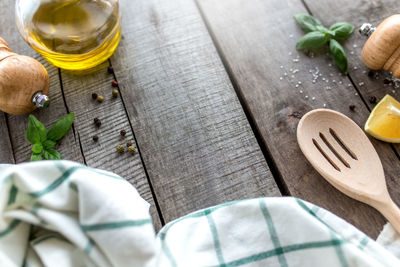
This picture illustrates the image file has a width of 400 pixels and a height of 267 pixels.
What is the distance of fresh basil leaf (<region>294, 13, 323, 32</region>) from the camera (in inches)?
32.9

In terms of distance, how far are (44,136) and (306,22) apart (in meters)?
0.60

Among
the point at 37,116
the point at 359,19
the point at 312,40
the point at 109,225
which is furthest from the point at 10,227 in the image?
the point at 359,19

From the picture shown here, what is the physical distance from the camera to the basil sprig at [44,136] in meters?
0.75

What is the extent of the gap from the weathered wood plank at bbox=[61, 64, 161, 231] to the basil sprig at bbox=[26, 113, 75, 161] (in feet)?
0.09

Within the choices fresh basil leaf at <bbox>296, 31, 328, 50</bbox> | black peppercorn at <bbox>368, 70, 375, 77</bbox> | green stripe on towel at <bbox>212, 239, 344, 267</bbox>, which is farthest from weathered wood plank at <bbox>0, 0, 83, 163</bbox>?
black peppercorn at <bbox>368, 70, 375, 77</bbox>

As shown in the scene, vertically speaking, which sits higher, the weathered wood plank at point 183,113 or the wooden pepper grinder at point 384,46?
the wooden pepper grinder at point 384,46

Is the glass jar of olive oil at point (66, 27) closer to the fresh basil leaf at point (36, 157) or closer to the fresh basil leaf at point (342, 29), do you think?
the fresh basil leaf at point (36, 157)

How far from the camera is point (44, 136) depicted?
761mm

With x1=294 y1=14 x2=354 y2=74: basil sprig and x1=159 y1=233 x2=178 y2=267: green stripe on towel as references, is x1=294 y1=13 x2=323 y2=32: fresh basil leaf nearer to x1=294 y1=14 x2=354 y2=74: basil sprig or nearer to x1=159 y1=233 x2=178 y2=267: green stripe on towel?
x1=294 y1=14 x2=354 y2=74: basil sprig

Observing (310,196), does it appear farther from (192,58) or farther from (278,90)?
(192,58)

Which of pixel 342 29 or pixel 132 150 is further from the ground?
pixel 342 29

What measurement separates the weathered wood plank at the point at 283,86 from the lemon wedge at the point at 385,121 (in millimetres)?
22

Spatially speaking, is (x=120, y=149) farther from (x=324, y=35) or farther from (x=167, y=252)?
(x=324, y=35)

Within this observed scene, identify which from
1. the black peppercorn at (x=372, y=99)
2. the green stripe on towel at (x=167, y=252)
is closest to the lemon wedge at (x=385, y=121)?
the black peppercorn at (x=372, y=99)
